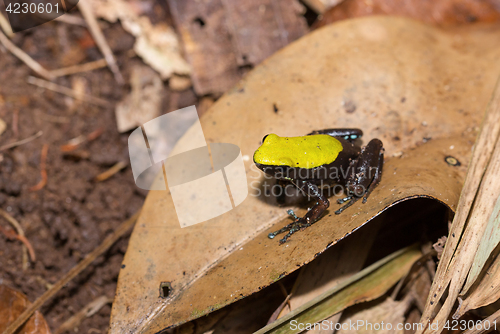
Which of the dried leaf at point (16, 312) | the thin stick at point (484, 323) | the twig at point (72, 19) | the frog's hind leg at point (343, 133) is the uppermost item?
the twig at point (72, 19)

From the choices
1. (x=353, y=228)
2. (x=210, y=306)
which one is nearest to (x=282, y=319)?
(x=210, y=306)

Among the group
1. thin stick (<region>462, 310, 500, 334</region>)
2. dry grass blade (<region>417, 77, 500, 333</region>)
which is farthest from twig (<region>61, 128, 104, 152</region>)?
thin stick (<region>462, 310, 500, 334</region>)

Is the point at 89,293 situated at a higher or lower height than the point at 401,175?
lower

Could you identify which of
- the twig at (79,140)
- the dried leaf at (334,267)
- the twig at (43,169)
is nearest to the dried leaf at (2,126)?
the twig at (43,169)

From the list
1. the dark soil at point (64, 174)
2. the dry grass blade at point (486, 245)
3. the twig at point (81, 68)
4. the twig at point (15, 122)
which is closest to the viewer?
the dry grass blade at point (486, 245)

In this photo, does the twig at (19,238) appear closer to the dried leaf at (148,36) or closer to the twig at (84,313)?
the twig at (84,313)

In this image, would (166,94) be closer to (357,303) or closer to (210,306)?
(210,306)
